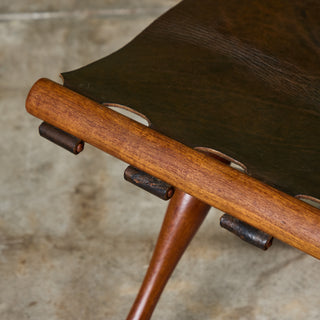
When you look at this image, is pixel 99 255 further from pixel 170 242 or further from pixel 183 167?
pixel 183 167

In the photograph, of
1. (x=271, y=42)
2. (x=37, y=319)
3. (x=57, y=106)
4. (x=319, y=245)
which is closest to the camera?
(x=319, y=245)

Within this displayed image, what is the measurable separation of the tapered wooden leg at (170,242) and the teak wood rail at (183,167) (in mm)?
218

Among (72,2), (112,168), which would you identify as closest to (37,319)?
(112,168)

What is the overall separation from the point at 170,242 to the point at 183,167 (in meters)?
0.30

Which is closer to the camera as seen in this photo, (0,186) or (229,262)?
(229,262)

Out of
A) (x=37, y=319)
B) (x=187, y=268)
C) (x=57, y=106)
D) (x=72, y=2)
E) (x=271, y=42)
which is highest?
(x=271, y=42)

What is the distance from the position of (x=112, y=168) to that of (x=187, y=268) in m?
0.38

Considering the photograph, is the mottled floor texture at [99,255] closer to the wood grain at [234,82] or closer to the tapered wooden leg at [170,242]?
the tapered wooden leg at [170,242]

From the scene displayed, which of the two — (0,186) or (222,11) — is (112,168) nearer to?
(0,186)

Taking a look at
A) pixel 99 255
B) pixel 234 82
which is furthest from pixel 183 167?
pixel 99 255

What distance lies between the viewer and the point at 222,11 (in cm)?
121

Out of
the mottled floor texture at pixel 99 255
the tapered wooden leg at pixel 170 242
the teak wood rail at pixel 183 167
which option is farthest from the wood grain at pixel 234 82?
the mottled floor texture at pixel 99 255

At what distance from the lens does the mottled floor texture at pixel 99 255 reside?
131 cm

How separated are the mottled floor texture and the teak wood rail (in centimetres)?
51
